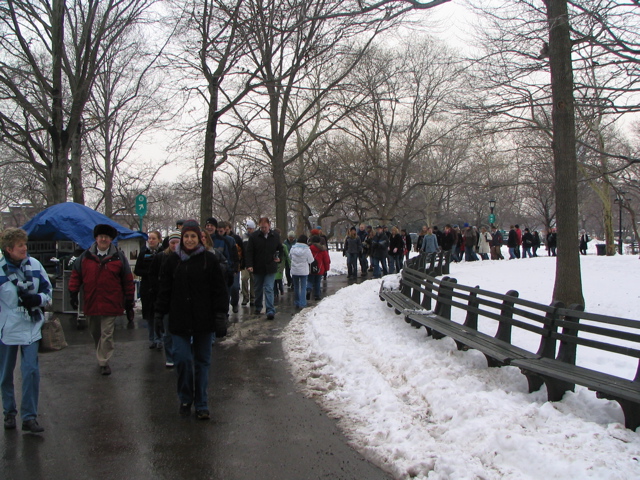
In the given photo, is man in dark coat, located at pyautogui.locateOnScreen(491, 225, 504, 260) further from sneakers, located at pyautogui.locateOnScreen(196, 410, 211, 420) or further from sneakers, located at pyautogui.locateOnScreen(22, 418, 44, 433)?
sneakers, located at pyautogui.locateOnScreen(22, 418, 44, 433)

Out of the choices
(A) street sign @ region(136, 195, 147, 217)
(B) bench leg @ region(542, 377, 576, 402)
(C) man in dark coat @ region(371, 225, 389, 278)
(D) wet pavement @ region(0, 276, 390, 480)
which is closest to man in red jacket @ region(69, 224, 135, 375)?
(D) wet pavement @ region(0, 276, 390, 480)

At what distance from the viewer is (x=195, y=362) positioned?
5035 mm

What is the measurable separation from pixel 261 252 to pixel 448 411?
6.28m

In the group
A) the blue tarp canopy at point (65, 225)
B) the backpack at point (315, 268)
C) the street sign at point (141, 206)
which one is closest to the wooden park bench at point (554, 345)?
the backpack at point (315, 268)

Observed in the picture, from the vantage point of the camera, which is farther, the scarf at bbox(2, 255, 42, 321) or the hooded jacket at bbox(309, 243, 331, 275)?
the hooded jacket at bbox(309, 243, 331, 275)

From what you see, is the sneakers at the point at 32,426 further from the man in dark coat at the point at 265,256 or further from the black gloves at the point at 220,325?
the man in dark coat at the point at 265,256

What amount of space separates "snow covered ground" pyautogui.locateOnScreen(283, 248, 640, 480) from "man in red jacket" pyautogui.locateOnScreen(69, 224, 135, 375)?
7.68 ft

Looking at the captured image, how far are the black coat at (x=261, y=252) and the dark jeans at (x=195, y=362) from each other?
212 inches

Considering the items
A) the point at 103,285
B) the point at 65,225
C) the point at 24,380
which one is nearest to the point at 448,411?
the point at 24,380

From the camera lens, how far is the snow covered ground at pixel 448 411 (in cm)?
361

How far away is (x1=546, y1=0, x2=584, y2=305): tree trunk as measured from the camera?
9.25 metres

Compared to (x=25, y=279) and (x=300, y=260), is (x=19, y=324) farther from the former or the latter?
(x=300, y=260)

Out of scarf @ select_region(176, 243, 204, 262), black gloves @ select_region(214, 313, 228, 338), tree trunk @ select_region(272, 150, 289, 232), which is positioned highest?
tree trunk @ select_region(272, 150, 289, 232)

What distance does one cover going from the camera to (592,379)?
4.39 m
